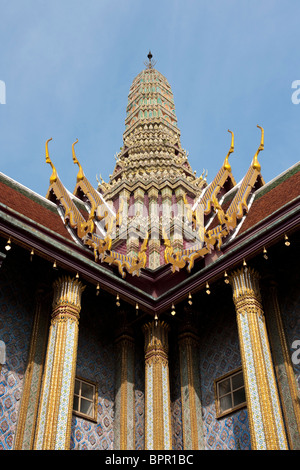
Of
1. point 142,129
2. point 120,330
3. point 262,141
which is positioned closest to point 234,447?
point 120,330

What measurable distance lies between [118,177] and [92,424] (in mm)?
9004

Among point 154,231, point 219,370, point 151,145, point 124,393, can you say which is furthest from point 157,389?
point 151,145

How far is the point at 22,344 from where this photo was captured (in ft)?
33.5

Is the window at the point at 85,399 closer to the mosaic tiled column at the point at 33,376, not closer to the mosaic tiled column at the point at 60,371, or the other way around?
the mosaic tiled column at the point at 33,376

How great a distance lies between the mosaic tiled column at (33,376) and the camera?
9266mm

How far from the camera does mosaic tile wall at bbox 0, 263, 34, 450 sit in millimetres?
9305

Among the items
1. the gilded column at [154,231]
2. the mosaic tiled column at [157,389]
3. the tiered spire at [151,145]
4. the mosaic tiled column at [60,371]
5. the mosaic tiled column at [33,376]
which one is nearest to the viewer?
the mosaic tiled column at [60,371]

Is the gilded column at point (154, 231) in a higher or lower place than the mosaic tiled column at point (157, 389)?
higher

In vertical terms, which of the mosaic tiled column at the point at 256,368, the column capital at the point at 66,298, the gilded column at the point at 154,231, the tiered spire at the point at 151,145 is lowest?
the mosaic tiled column at the point at 256,368

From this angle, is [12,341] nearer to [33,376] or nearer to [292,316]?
[33,376]

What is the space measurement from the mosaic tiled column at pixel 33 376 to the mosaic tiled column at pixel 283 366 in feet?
13.0
